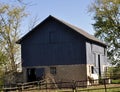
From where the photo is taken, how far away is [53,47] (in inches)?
1807

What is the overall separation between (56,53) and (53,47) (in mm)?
848

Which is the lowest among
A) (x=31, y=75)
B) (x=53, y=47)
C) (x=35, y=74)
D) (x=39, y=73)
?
(x=31, y=75)

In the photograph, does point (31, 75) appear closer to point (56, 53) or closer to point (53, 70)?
point (53, 70)

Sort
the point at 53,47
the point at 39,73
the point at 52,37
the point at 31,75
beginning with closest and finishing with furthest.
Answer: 1. the point at 52,37
2. the point at 53,47
3. the point at 39,73
4. the point at 31,75

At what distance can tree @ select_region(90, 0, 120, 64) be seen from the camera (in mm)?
60500

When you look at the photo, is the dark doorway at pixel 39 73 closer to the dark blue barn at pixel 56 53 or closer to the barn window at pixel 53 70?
the dark blue barn at pixel 56 53

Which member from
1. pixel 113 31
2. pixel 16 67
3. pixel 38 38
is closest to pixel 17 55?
pixel 16 67

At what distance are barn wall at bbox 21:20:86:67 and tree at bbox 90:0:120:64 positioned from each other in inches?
672

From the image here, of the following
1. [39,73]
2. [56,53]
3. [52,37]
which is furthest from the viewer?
[39,73]

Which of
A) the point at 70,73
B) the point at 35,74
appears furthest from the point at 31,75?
the point at 70,73

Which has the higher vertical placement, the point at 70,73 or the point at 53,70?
the point at 53,70

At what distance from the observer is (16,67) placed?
54.6 meters

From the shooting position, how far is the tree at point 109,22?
60.5m

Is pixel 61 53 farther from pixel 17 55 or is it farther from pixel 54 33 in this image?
pixel 17 55
